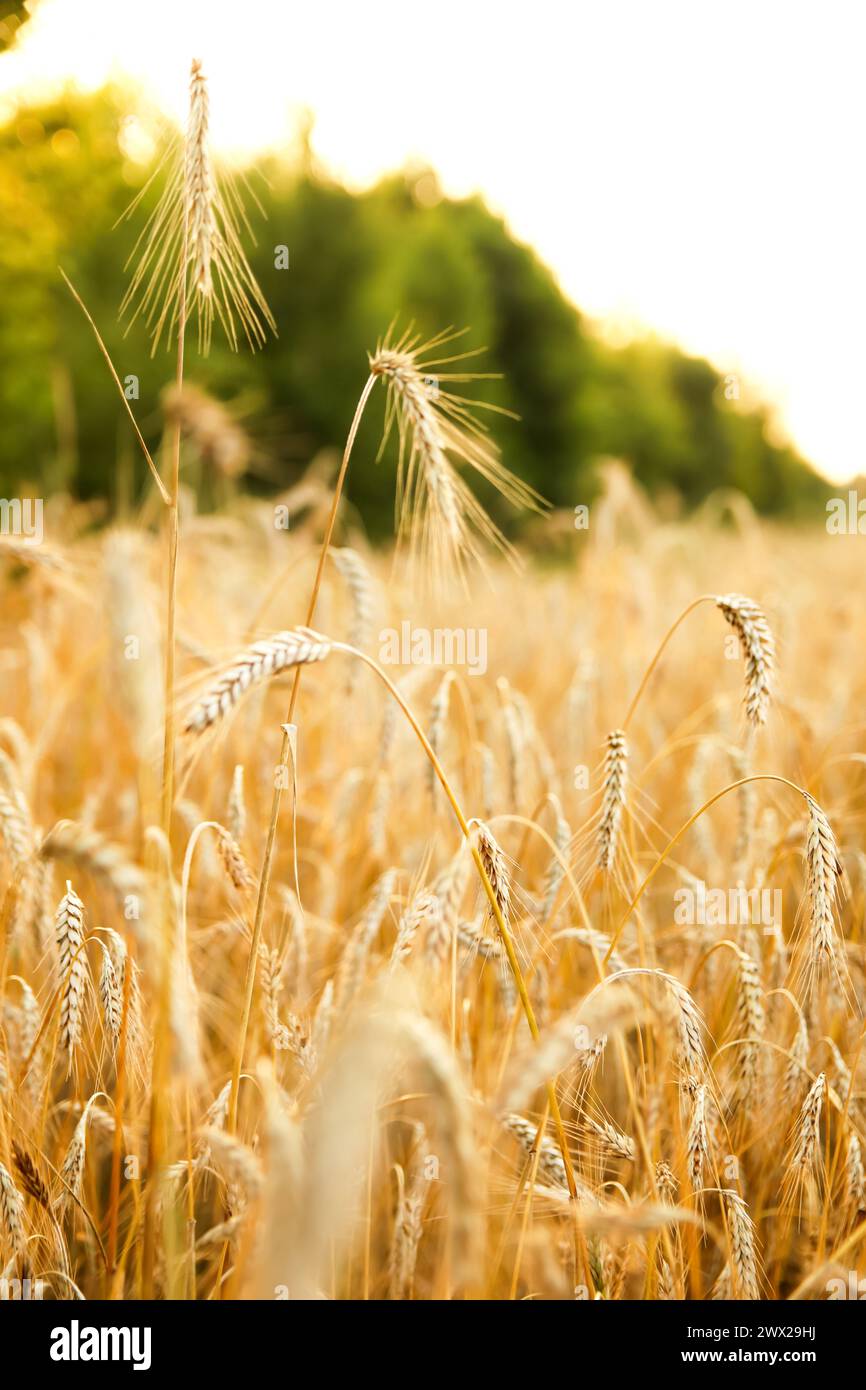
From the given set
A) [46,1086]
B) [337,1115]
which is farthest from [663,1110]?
[337,1115]

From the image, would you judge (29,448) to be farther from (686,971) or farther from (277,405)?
(686,971)

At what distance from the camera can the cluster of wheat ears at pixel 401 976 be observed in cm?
94

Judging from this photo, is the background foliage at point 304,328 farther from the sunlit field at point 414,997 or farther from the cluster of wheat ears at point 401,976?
the sunlit field at point 414,997

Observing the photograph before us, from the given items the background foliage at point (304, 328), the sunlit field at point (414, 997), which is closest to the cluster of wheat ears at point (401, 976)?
the sunlit field at point (414, 997)

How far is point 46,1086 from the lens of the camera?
1.32 metres

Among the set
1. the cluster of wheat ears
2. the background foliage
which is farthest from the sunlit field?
the background foliage

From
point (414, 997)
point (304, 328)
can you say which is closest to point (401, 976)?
point (414, 997)

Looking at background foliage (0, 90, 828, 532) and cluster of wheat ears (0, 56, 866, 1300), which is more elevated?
background foliage (0, 90, 828, 532)

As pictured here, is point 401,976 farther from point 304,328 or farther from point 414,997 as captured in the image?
point 304,328

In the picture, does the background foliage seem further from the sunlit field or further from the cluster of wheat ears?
the sunlit field

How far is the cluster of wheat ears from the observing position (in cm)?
94

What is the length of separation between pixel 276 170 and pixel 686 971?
13.5m

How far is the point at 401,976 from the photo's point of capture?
1.01 metres
